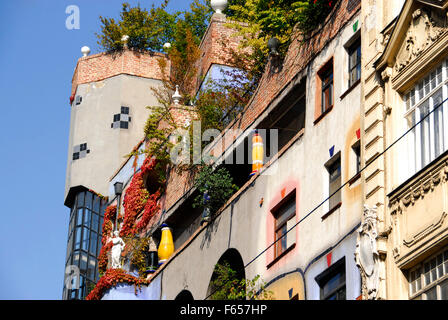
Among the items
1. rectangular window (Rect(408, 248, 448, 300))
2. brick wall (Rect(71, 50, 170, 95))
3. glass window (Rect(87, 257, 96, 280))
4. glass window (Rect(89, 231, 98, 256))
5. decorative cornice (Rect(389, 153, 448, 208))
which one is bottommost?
rectangular window (Rect(408, 248, 448, 300))

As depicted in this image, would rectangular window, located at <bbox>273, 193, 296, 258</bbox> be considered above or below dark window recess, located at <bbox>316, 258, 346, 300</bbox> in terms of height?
above

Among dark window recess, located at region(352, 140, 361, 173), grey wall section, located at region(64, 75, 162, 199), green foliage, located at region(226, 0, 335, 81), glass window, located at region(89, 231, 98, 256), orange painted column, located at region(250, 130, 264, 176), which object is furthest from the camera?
grey wall section, located at region(64, 75, 162, 199)

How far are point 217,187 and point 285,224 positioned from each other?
5258 mm

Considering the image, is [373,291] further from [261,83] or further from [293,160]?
[261,83]

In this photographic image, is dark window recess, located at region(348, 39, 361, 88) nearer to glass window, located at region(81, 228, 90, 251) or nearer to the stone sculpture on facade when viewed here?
the stone sculpture on facade

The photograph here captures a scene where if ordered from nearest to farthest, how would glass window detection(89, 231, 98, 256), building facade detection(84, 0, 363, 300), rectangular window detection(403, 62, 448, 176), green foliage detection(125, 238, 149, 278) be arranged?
rectangular window detection(403, 62, 448, 176)
building facade detection(84, 0, 363, 300)
green foliage detection(125, 238, 149, 278)
glass window detection(89, 231, 98, 256)

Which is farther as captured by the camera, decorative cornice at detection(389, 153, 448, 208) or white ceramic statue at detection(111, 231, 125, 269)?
white ceramic statue at detection(111, 231, 125, 269)

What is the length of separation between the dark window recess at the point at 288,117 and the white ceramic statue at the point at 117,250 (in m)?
8.55

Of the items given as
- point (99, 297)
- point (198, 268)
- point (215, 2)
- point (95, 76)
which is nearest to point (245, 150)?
point (198, 268)

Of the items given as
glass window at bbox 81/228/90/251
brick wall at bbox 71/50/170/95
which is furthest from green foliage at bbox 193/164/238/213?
brick wall at bbox 71/50/170/95

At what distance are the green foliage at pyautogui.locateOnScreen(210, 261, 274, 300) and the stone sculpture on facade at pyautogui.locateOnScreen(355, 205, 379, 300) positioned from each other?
446 centimetres

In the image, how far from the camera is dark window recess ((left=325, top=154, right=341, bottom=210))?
2306 centimetres

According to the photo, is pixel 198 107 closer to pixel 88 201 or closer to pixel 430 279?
pixel 88 201

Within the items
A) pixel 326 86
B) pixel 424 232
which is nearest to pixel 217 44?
pixel 326 86
